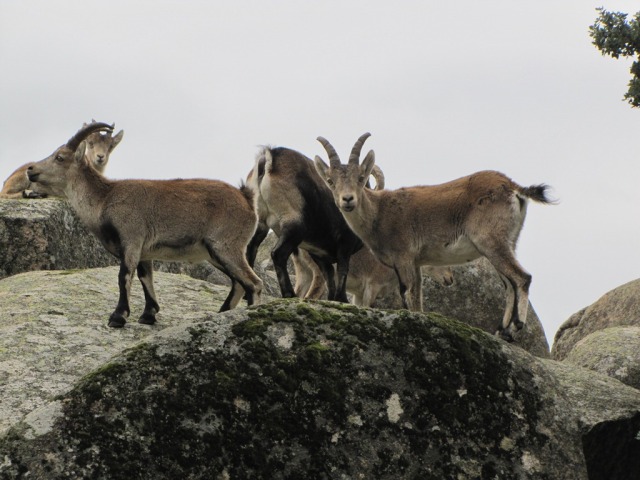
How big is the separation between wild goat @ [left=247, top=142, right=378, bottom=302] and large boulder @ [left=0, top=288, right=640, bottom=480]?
722cm

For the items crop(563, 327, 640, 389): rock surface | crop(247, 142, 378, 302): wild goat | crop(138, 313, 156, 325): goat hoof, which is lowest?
crop(563, 327, 640, 389): rock surface

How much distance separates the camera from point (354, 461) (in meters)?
5.12

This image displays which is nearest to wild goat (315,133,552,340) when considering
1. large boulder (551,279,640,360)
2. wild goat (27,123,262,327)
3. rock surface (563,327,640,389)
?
rock surface (563,327,640,389)

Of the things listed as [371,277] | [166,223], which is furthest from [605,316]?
[166,223]

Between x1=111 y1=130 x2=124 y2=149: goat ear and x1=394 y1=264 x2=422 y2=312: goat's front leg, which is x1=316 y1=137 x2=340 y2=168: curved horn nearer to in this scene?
x1=394 y1=264 x2=422 y2=312: goat's front leg

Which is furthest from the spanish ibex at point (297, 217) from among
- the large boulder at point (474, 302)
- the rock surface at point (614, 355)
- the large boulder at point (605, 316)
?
the large boulder at point (605, 316)

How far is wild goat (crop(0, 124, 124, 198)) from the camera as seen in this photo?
18.3 meters

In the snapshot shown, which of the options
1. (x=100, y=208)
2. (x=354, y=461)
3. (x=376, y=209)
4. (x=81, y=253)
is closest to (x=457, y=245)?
(x=376, y=209)

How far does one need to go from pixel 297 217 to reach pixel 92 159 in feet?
26.4

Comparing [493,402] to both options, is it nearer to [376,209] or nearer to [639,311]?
[376,209]

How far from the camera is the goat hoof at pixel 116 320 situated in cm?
1005

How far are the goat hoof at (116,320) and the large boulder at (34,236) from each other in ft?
12.4

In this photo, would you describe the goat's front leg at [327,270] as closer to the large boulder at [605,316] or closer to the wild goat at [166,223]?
the wild goat at [166,223]

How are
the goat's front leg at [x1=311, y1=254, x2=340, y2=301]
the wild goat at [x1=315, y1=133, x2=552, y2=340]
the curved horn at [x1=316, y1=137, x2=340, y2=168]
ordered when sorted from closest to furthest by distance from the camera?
the wild goat at [x1=315, y1=133, x2=552, y2=340] → the curved horn at [x1=316, y1=137, x2=340, y2=168] → the goat's front leg at [x1=311, y1=254, x2=340, y2=301]
